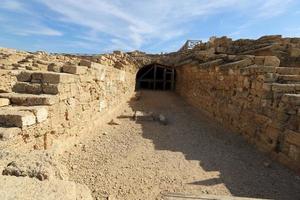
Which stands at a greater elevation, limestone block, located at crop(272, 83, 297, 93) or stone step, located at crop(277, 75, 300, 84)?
stone step, located at crop(277, 75, 300, 84)

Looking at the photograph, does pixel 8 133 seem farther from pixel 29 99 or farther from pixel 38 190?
pixel 38 190

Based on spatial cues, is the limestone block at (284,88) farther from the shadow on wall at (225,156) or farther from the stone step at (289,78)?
the shadow on wall at (225,156)

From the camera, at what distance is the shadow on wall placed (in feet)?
13.7

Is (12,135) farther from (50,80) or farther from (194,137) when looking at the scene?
(194,137)

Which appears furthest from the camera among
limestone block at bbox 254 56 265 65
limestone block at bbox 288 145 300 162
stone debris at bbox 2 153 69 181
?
limestone block at bbox 254 56 265 65

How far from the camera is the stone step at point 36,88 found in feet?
15.5

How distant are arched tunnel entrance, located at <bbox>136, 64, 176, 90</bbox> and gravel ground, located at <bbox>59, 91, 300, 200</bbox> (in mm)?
11016

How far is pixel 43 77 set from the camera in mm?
4863

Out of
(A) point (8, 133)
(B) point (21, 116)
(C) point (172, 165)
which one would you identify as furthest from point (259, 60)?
(A) point (8, 133)

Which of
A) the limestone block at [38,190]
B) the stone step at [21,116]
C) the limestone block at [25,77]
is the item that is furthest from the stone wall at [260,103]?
the limestone block at [25,77]

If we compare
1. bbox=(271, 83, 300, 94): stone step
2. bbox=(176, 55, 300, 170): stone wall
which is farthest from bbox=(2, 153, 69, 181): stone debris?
bbox=(271, 83, 300, 94): stone step

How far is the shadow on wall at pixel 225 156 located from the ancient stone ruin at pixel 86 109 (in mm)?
294

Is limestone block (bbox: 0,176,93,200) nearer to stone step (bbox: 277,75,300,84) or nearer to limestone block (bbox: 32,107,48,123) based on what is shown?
limestone block (bbox: 32,107,48,123)

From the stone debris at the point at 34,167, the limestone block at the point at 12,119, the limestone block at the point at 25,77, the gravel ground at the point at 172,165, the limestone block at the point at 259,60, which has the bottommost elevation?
the gravel ground at the point at 172,165
